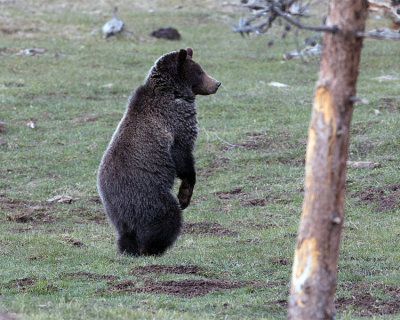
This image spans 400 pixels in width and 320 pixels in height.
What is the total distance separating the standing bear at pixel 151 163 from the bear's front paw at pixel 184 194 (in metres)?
0.02

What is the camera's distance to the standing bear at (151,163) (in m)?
8.11

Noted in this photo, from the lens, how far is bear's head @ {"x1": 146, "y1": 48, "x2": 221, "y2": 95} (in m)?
8.50

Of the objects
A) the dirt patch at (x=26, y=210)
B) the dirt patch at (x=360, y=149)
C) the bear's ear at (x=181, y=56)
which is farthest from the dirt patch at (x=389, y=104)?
the bear's ear at (x=181, y=56)

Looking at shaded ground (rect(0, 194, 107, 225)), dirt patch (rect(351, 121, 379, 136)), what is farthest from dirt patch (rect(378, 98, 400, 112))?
shaded ground (rect(0, 194, 107, 225))

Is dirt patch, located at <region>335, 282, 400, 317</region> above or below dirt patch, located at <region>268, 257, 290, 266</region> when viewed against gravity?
above

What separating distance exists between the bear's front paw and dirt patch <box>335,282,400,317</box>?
99.6 inches

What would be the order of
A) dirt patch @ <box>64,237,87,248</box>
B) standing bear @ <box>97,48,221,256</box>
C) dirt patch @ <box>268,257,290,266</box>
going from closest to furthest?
dirt patch @ <box>268,257,290,266</box> → standing bear @ <box>97,48,221,256</box> → dirt patch @ <box>64,237,87,248</box>

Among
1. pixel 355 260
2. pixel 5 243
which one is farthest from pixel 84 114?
pixel 355 260

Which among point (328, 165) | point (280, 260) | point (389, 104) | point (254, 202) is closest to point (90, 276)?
point (280, 260)

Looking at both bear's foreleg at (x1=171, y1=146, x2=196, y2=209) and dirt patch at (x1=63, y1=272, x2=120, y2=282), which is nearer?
dirt patch at (x1=63, y1=272, x2=120, y2=282)

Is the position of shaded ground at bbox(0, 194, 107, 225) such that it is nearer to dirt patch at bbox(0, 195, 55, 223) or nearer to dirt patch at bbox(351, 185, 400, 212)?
dirt patch at bbox(0, 195, 55, 223)

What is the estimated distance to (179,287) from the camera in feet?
22.2

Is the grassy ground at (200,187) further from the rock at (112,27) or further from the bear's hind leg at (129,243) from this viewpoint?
the rock at (112,27)

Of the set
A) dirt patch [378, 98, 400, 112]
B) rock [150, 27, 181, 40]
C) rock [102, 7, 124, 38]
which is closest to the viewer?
dirt patch [378, 98, 400, 112]
